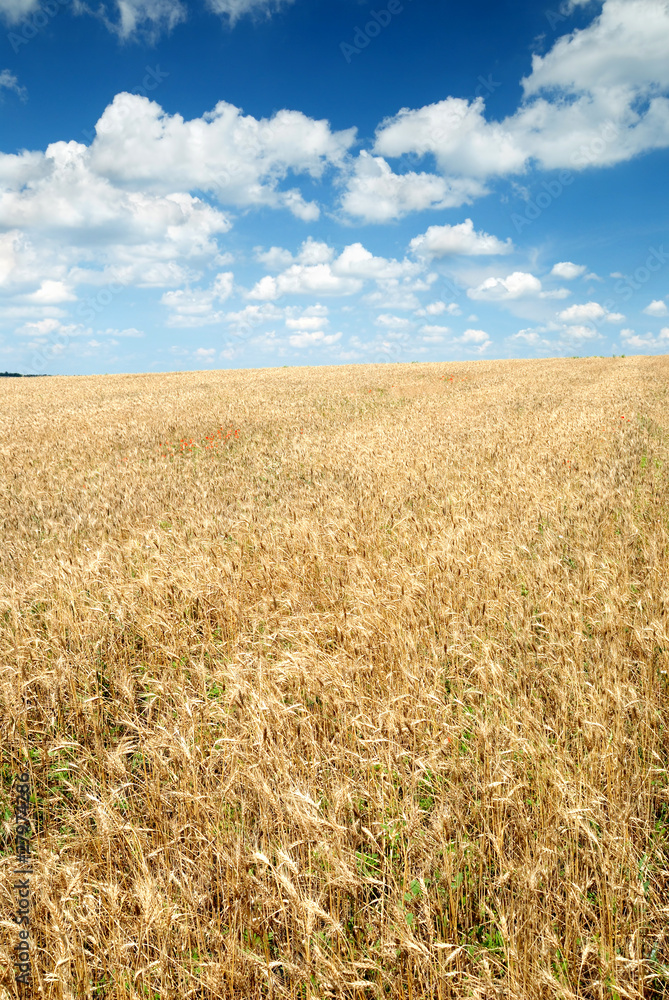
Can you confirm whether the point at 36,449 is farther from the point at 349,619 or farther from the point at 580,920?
the point at 580,920

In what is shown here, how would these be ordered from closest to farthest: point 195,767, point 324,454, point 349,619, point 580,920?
point 580,920, point 195,767, point 349,619, point 324,454

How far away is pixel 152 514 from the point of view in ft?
22.4

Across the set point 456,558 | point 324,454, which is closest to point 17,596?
point 456,558

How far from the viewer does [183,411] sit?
1684cm

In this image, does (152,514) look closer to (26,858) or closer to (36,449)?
(26,858)

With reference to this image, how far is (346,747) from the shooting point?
8.83 ft

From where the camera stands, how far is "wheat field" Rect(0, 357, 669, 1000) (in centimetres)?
179

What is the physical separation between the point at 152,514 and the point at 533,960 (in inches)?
241

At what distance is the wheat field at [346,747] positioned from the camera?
70.7 inches

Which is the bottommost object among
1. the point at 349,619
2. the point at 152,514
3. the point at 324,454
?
the point at 349,619

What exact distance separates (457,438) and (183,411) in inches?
385

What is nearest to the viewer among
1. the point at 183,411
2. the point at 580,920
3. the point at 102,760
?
the point at 580,920

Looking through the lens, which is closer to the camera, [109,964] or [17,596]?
[109,964]

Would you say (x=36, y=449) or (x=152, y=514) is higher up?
(x=36, y=449)
